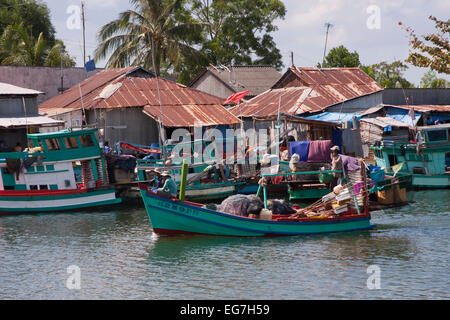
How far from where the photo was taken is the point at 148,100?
3591 cm

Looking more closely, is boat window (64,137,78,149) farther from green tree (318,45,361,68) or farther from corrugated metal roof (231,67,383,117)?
green tree (318,45,361,68)

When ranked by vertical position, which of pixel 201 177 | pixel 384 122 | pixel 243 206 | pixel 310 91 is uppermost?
pixel 310 91

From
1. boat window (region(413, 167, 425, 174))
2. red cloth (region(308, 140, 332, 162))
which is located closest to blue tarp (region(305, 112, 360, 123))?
boat window (region(413, 167, 425, 174))

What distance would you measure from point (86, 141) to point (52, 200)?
117 inches

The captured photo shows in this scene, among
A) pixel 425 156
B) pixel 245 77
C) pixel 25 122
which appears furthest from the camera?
pixel 245 77

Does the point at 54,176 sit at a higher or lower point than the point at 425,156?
lower

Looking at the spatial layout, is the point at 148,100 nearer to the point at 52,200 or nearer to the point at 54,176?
the point at 54,176

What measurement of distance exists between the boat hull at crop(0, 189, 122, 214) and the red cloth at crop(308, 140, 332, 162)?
28.7 ft

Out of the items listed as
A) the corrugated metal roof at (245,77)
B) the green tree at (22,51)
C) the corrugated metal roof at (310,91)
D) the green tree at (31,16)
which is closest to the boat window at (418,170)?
the corrugated metal roof at (310,91)

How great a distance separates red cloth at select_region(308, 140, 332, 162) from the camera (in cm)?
2795

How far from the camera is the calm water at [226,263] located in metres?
15.6

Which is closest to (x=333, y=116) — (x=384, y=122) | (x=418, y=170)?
(x=384, y=122)

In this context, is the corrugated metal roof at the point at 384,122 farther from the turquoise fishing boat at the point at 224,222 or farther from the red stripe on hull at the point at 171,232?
the red stripe on hull at the point at 171,232

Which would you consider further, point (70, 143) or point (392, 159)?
point (392, 159)
